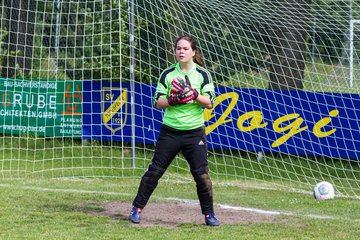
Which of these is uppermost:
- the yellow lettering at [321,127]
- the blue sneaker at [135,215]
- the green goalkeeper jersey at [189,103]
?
the green goalkeeper jersey at [189,103]

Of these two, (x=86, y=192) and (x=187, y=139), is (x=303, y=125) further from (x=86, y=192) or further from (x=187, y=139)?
(x=187, y=139)

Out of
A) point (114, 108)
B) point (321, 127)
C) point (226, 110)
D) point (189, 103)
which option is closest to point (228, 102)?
point (226, 110)

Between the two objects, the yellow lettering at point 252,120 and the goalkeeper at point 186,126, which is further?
the yellow lettering at point 252,120

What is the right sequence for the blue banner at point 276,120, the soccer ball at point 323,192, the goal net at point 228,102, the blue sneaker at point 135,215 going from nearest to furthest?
the blue sneaker at point 135,215
the soccer ball at point 323,192
the goal net at point 228,102
the blue banner at point 276,120

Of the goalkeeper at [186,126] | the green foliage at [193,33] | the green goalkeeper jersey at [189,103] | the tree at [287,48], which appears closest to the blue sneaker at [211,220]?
the goalkeeper at [186,126]

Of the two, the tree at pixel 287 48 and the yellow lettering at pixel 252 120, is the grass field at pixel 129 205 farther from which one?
the tree at pixel 287 48

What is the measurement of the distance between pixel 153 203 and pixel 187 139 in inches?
70.6

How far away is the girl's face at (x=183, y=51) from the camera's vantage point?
7410 mm

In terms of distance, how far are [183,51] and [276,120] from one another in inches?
213

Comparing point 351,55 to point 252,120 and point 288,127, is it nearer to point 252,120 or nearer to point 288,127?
point 288,127

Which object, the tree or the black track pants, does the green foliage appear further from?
the black track pants

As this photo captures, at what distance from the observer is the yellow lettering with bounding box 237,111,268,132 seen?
41.4 feet

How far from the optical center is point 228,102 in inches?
499

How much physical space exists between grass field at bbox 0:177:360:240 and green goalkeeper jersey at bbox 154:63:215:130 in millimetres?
979
